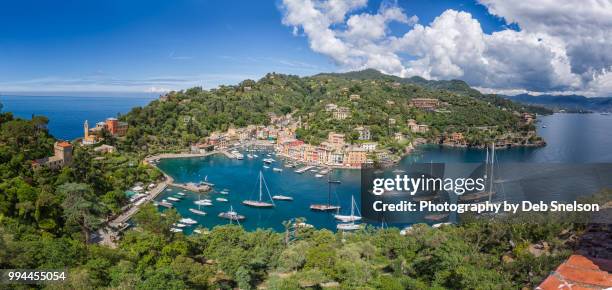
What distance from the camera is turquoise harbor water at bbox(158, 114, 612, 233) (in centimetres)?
1494

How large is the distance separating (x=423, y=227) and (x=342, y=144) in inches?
743

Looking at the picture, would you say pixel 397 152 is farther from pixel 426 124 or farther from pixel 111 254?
pixel 111 254

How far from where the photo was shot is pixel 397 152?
27500 mm

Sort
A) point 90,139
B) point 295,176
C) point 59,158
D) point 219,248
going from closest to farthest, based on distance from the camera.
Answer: point 219,248 → point 59,158 → point 295,176 → point 90,139

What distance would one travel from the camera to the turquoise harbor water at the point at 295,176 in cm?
1494

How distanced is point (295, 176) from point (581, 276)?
704 inches

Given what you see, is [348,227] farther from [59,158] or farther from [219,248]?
[59,158]

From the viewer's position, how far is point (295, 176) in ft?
70.2

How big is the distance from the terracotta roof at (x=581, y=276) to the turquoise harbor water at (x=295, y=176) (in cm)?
604

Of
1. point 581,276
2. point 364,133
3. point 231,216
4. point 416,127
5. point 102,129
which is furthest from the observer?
point 416,127

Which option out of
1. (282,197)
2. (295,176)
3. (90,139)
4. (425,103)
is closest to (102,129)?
(90,139)

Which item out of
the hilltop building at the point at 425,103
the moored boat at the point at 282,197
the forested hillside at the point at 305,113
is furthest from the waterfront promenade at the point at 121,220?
the hilltop building at the point at 425,103

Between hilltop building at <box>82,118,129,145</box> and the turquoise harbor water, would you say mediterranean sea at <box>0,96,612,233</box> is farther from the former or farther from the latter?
hilltop building at <box>82,118,129,145</box>

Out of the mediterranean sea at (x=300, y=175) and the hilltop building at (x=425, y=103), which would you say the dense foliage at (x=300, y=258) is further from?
the hilltop building at (x=425, y=103)
